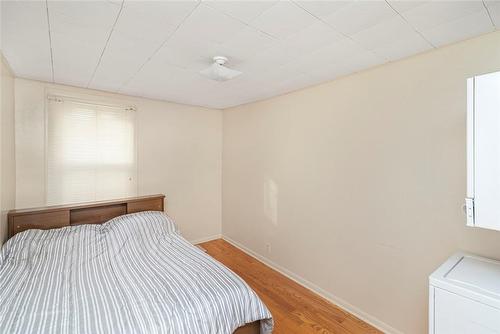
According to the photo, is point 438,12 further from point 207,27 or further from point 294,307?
point 294,307

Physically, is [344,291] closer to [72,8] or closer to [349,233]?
[349,233]

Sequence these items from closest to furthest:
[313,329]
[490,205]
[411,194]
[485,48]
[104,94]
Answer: [490,205]
[485,48]
[411,194]
[313,329]
[104,94]

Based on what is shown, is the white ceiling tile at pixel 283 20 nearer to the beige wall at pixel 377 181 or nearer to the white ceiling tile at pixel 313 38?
the white ceiling tile at pixel 313 38

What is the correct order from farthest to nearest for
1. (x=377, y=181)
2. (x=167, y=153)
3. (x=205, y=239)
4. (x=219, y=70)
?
(x=205, y=239), (x=167, y=153), (x=377, y=181), (x=219, y=70)

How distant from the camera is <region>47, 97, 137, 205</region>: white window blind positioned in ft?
8.80

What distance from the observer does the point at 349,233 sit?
7.57 ft

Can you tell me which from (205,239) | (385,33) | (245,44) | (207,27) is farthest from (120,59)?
(205,239)

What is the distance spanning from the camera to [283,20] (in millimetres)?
1412

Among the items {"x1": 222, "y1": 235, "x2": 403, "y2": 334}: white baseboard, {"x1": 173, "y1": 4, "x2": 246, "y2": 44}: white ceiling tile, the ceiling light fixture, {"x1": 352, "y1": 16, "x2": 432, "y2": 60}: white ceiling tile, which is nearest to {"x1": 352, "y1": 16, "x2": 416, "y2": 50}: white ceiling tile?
{"x1": 352, "y1": 16, "x2": 432, "y2": 60}: white ceiling tile

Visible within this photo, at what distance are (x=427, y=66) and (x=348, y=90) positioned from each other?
2.11 ft

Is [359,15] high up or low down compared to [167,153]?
up

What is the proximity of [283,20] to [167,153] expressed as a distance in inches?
106

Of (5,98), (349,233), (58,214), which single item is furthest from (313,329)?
(5,98)

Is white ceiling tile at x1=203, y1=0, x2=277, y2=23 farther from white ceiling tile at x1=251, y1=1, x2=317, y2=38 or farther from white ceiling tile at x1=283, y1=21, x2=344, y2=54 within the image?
white ceiling tile at x1=283, y1=21, x2=344, y2=54
